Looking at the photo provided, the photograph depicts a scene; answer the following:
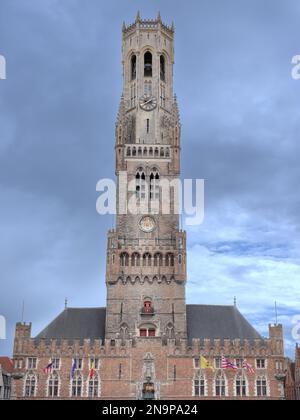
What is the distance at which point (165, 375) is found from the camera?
74438mm

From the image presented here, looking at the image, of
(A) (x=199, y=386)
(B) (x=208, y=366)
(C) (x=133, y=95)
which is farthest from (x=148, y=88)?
(A) (x=199, y=386)

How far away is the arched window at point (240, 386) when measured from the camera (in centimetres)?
7425

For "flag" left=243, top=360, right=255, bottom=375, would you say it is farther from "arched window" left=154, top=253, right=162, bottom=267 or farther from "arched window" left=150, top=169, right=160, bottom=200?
"arched window" left=150, top=169, right=160, bottom=200

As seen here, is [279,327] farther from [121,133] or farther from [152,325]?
[121,133]

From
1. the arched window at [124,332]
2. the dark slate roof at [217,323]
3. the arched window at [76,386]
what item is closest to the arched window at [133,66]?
the dark slate roof at [217,323]

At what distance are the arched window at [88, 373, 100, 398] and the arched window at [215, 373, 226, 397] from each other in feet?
53.9

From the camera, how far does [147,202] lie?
3351 inches

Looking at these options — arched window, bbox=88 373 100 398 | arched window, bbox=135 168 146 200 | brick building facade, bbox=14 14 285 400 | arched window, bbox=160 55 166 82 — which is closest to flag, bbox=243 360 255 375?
brick building facade, bbox=14 14 285 400

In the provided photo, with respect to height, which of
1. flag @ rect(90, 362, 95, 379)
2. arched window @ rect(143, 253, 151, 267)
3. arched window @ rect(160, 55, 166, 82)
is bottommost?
flag @ rect(90, 362, 95, 379)

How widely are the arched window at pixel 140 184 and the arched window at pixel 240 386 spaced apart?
30596mm

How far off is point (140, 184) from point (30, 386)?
34.3 m

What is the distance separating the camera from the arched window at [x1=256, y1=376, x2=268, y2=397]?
7438 centimetres

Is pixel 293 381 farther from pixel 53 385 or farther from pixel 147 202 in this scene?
pixel 53 385
